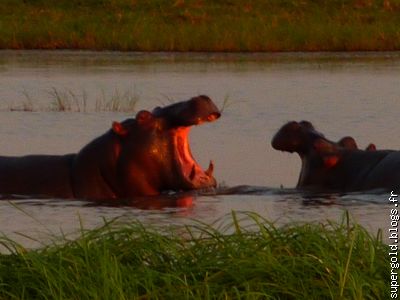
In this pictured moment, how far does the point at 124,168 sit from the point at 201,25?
1840cm

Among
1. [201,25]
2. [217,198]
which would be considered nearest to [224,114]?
[217,198]

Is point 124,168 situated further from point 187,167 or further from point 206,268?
point 206,268

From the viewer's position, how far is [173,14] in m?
29.8

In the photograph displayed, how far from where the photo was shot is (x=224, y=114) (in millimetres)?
14398

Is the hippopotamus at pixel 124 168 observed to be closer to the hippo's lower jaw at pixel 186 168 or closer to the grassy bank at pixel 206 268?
the hippo's lower jaw at pixel 186 168

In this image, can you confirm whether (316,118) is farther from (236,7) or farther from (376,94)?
(236,7)

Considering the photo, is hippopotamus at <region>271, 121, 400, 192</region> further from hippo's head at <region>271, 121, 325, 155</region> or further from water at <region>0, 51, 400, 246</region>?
water at <region>0, 51, 400, 246</region>

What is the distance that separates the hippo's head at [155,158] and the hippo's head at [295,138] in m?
0.46

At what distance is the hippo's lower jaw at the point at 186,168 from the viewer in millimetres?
8672

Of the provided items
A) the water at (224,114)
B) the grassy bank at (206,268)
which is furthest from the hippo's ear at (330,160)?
the grassy bank at (206,268)

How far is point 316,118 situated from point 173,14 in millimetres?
16345

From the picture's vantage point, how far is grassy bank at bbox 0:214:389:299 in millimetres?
5156

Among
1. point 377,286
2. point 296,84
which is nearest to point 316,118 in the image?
point 296,84

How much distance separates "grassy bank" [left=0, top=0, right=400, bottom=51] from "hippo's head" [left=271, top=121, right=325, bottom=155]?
15.4m
